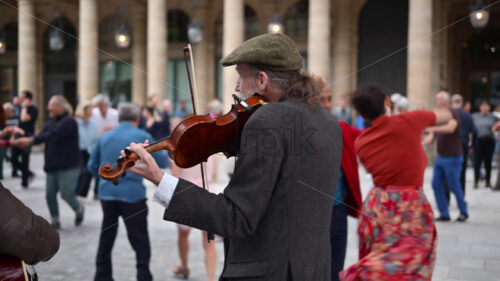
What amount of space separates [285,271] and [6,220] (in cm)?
97

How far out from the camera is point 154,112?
1251 centimetres

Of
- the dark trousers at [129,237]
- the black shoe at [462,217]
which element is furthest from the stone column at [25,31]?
the black shoe at [462,217]

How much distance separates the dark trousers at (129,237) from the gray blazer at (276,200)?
10.6ft

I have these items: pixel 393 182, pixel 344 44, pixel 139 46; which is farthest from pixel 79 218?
pixel 139 46

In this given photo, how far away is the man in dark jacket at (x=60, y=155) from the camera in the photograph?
26.3 feet

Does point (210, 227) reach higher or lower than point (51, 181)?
higher

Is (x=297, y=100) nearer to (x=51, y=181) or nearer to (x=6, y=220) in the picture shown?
(x=6, y=220)

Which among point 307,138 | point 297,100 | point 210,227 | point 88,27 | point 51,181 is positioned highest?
point 88,27

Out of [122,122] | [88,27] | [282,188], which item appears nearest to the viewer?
[282,188]

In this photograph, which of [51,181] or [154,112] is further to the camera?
[154,112]

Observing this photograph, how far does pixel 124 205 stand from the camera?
5309 mm

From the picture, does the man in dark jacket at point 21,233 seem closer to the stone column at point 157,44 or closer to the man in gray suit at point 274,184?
the man in gray suit at point 274,184

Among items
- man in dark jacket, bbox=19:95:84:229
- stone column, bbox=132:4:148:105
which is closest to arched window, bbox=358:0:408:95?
stone column, bbox=132:4:148:105

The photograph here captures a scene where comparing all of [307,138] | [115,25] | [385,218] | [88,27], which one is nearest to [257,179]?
[307,138]
